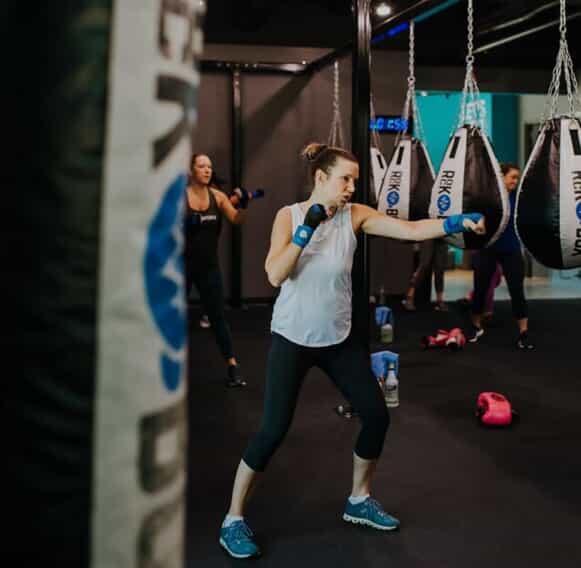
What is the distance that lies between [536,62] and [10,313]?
32.8 feet

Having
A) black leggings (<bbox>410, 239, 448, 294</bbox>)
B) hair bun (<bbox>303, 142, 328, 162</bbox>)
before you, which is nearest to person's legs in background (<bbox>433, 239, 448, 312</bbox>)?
black leggings (<bbox>410, 239, 448, 294</bbox>)

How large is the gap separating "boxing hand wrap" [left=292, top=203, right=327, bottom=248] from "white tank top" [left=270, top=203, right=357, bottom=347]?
0.17m

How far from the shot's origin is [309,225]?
7.55 feet

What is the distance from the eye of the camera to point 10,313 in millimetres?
611

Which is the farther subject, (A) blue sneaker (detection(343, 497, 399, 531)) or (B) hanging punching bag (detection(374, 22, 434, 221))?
(B) hanging punching bag (detection(374, 22, 434, 221))

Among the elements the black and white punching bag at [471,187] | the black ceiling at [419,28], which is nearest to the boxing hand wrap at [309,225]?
the black and white punching bag at [471,187]

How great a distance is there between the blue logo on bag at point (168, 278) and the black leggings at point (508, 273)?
586 centimetres

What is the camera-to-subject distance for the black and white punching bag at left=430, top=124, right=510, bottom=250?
3.71 m

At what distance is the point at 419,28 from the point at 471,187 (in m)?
5.92

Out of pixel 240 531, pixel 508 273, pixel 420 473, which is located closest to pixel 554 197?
pixel 420 473

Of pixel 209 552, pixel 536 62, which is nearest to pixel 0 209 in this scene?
pixel 209 552

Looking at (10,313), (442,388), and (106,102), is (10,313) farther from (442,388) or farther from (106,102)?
(442,388)

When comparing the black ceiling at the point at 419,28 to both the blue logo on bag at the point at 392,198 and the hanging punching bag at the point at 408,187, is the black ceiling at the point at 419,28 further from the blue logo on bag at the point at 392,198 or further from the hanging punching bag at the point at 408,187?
the blue logo on bag at the point at 392,198

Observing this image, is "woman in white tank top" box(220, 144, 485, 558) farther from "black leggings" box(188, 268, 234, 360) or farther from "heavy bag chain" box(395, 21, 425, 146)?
"heavy bag chain" box(395, 21, 425, 146)
